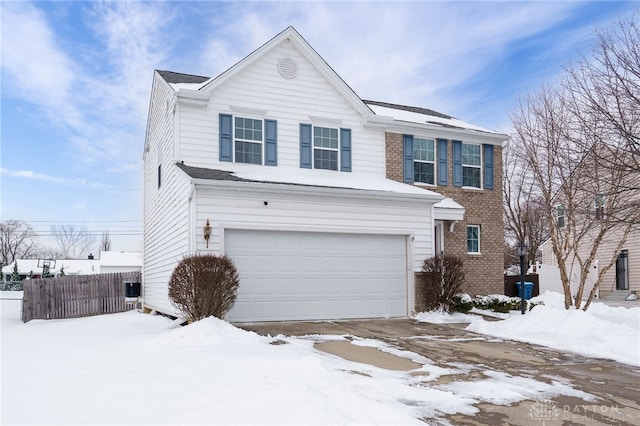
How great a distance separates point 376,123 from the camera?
52.5 feet

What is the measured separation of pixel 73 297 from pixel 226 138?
33.0 feet

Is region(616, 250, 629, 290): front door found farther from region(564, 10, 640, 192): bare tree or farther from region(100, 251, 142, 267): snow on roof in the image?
region(100, 251, 142, 267): snow on roof

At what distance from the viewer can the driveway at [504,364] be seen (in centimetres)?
541

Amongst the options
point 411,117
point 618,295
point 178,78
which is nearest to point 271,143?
point 178,78

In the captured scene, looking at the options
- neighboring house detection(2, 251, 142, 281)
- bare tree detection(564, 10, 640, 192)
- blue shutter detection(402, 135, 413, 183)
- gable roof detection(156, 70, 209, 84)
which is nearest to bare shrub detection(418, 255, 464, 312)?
blue shutter detection(402, 135, 413, 183)

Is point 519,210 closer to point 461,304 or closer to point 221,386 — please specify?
point 461,304

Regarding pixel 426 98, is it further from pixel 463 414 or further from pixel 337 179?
pixel 463 414

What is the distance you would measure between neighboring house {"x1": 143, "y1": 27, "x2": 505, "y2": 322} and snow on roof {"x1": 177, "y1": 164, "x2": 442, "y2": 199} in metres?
0.05

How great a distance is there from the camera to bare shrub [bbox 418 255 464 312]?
14078 mm

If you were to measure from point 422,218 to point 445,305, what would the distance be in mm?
2487

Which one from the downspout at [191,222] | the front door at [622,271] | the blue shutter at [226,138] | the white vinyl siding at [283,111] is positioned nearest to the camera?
the downspout at [191,222]

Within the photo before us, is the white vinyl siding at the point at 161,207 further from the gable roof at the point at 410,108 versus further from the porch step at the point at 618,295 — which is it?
the porch step at the point at 618,295

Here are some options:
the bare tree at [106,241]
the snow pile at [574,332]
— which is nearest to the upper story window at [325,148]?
the snow pile at [574,332]

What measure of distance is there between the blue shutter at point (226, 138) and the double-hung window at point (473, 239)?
8.52m
